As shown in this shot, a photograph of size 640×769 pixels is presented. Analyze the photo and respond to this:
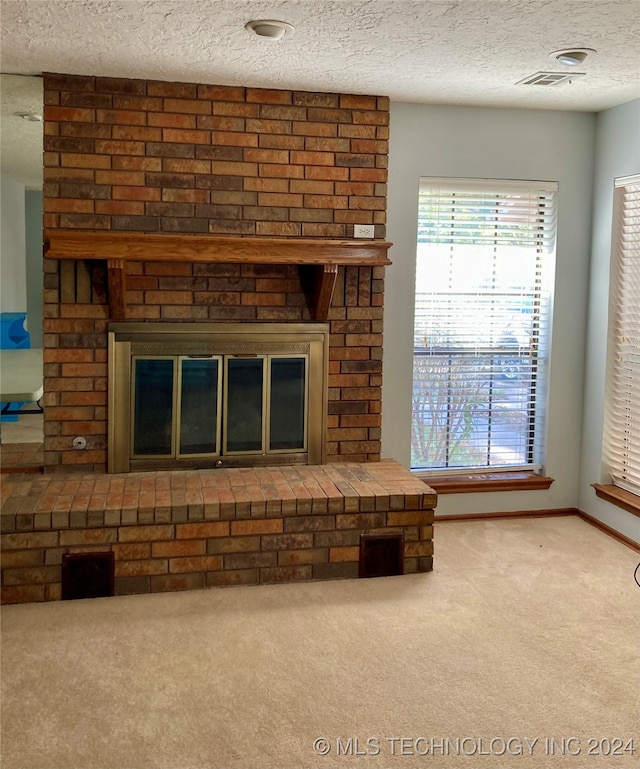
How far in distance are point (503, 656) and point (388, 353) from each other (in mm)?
1785

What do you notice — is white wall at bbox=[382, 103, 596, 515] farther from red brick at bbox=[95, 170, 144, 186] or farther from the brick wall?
red brick at bbox=[95, 170, 144, 186]

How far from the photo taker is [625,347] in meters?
4.10

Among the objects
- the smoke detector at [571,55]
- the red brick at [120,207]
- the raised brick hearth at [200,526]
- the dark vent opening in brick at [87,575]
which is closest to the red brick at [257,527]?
the raised brick hearth at [200,526]

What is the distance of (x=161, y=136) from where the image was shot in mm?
3588

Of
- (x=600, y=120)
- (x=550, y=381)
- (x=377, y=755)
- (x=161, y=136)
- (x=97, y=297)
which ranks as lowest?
(x=377, y=755)

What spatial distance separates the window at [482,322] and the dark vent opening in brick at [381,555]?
2.87ft

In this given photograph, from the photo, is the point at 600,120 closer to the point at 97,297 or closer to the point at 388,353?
the point at 388,353

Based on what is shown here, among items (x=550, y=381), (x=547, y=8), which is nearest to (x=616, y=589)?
(x=550, y=381)

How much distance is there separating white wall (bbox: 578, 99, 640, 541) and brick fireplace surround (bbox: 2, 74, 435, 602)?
119 cm

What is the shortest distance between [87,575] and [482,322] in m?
2.40

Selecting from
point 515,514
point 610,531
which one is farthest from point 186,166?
point 610,531

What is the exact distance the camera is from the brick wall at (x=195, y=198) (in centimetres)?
353

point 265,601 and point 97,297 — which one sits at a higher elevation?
point 97,297

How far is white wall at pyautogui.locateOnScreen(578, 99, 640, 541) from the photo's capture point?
13.1ft
